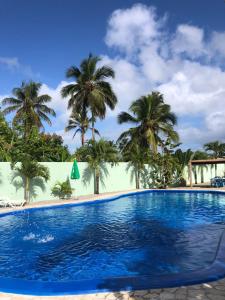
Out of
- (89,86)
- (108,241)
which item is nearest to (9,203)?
(108,241)

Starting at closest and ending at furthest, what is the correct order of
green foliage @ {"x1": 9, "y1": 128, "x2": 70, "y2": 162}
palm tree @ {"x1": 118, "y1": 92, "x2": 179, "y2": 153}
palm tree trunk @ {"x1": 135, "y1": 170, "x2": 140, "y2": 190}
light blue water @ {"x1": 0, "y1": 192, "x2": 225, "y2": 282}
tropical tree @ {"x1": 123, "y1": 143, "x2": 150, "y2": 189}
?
1. light blue water @ {"x1": 0, "y1": 192, "x2": 225, "y2": 282}
2. green foliage @ {"x1": 9, "y1": 128, "x2": 70, "y2": 162}
3. tropical tree @ {"x1": 123, "y1": 143, "x2": 150, "y2": 189}
4. palm tree trunk @ {"x1": 135, "y1": 170, "x2": 140, "y2": 190}
5. palm tree @ {"x1": 118, "y1": 92, "x2": 179, "y2": 153}

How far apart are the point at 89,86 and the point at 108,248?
66.3 feet

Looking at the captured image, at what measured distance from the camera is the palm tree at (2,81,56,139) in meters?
32.5

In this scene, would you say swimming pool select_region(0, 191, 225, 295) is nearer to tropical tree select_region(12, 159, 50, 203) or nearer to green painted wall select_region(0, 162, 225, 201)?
tropical tree select_region(12, 159, 50, 203)

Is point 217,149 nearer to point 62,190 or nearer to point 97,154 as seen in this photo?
point 97,154

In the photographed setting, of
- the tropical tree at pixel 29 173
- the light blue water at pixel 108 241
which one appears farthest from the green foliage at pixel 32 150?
the light blue water at pixel 108 241

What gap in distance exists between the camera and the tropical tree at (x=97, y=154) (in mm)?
20656

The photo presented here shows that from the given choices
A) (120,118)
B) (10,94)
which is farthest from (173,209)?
(10,94)

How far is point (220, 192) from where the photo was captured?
20.2 metres

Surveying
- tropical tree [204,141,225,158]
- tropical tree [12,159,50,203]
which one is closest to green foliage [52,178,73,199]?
tropical tree [12,159,50,203]

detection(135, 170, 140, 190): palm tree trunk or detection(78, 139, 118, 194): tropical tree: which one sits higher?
detection(78, 139, 118, 194): tropical tree

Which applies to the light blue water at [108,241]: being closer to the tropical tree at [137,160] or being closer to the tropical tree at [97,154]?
the tropical tree at [97,154]

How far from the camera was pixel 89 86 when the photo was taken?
87.7 ft

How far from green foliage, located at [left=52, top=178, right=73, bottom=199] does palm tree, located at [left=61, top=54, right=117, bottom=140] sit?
8.96 metres
